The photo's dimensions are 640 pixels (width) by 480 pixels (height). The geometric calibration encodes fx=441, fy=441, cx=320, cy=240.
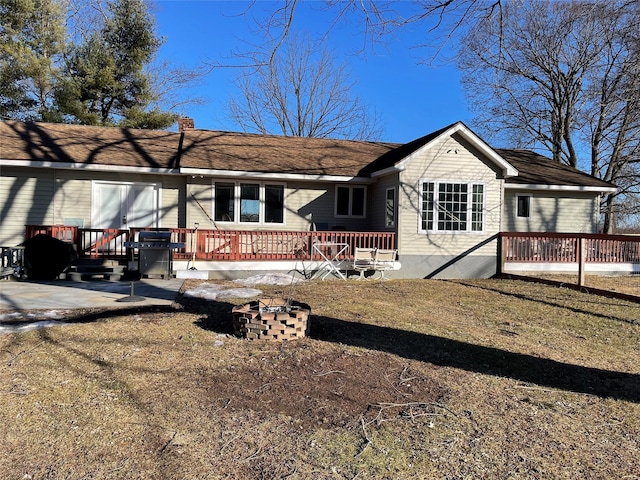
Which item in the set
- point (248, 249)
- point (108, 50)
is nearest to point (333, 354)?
point (248, 249)

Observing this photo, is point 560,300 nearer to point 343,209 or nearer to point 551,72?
point 343,209

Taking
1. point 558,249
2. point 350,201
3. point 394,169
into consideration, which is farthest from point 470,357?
point 558,249

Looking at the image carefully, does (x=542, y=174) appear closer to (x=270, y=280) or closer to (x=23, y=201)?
(x=270, y=280)

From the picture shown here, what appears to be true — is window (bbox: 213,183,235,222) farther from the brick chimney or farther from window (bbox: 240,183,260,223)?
the brick chimney

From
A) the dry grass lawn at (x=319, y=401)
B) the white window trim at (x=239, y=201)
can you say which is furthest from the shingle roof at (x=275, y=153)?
the dry grass lawn at (x=319, y=401)

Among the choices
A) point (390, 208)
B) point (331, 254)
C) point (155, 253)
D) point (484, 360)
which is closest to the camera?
point (484, 360)

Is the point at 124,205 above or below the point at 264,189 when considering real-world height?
below

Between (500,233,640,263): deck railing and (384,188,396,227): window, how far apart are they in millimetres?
3361

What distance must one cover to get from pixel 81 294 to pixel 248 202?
639cm

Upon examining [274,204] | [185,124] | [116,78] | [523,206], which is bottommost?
[274,204]

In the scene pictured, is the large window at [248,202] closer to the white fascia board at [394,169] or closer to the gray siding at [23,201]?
the white fascia board at [394,169]

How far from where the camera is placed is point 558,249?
14.1 meters

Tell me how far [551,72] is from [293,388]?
28565 millimetres

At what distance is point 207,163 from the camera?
13.1m
